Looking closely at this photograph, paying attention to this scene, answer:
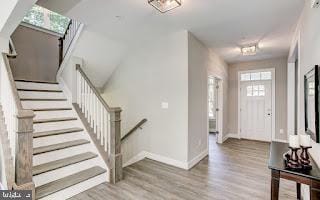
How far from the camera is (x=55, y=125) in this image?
3328 millimetres

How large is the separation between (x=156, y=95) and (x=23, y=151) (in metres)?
2.58

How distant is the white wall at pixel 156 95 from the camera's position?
368 centimetres

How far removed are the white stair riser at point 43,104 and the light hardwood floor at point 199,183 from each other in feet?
6.02

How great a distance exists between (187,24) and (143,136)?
258 cm

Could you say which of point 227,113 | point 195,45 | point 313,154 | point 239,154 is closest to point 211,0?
point 195,45

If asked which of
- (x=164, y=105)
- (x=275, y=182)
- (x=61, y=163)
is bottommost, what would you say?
(x=61, y=163)

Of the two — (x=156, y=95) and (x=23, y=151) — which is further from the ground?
(x=156, y=95)

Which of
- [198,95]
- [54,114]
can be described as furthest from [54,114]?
[198,95]

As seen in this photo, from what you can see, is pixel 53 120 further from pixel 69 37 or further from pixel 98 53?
pixel 69 37

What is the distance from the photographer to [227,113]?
6.44 meters

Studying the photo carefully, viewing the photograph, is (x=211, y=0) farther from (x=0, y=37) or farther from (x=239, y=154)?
(x=239, y=154)

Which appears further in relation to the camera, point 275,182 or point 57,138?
point 57,138

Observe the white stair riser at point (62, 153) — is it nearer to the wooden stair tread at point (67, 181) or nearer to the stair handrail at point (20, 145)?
the wooden stair tread at point (67, 181)

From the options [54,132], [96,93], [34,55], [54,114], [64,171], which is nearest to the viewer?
[64,171]
